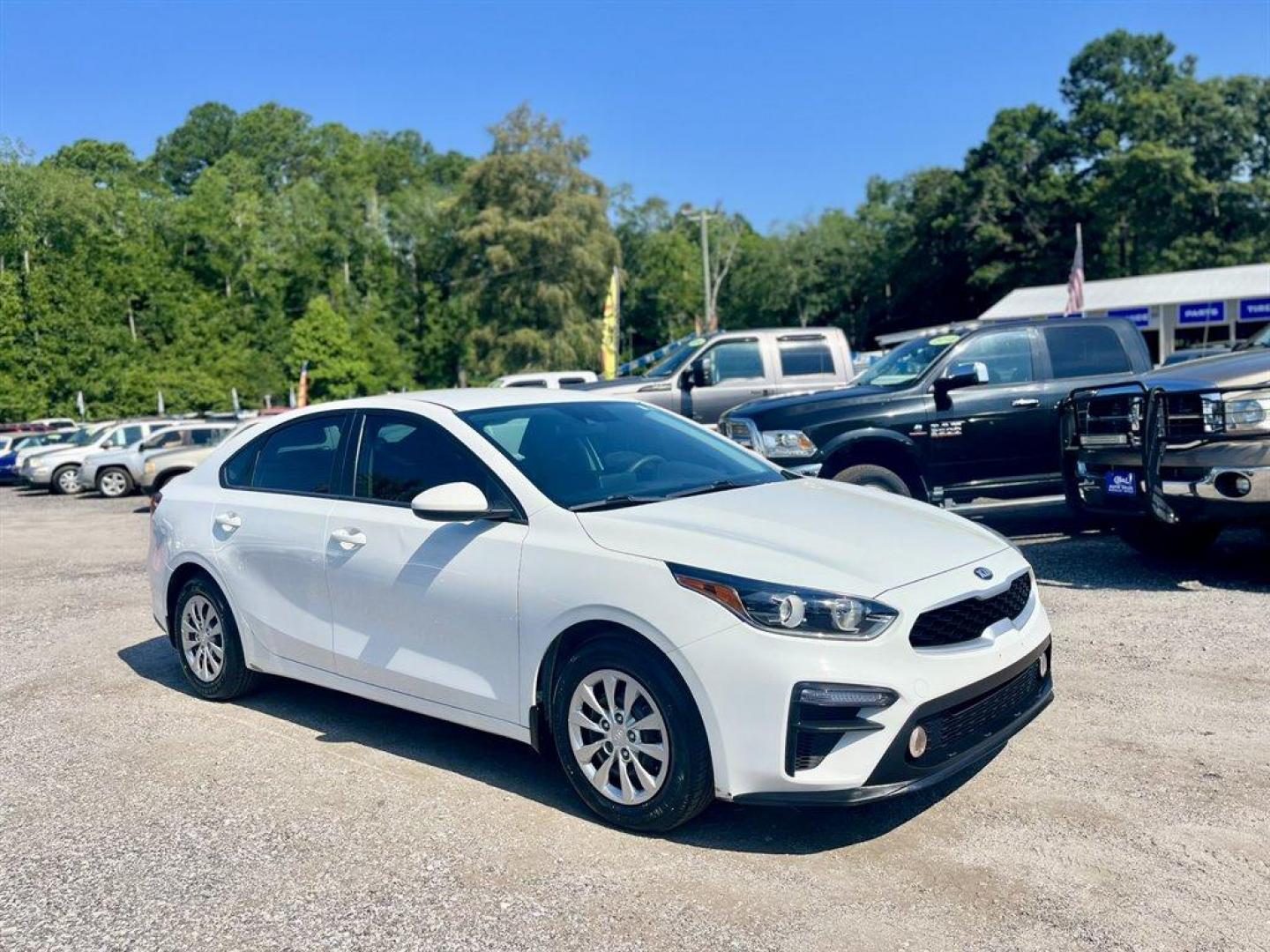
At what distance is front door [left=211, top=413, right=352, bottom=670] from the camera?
5379mm

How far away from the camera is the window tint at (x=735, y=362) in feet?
47.1

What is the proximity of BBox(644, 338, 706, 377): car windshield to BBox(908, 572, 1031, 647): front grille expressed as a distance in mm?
10184

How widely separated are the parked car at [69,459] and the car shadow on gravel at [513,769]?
21.2m

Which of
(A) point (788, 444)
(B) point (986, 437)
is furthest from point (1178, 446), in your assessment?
(A) point (788, 444)

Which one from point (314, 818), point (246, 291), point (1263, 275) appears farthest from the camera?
point (246, 291)

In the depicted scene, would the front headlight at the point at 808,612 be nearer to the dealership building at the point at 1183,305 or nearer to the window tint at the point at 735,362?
the window tint at the point at 735,362

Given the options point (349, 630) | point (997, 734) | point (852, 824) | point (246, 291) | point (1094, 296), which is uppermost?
point (246, 291)

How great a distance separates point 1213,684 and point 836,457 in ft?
14.5

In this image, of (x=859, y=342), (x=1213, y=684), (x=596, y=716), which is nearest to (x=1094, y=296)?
(x=859, y=342)

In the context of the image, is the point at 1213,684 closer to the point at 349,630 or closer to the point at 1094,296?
the point at 349,630

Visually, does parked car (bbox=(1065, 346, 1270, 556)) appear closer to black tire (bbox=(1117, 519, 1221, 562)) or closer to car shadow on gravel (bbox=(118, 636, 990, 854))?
black tire (bbox=(1117, 519, 1221, 562))

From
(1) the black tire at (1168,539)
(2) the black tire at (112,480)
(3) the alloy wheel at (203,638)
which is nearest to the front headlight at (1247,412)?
(1) the black tire at (1168,539)

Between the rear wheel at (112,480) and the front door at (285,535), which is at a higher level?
the front door at (285,535)

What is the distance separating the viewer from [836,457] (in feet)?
32.1
